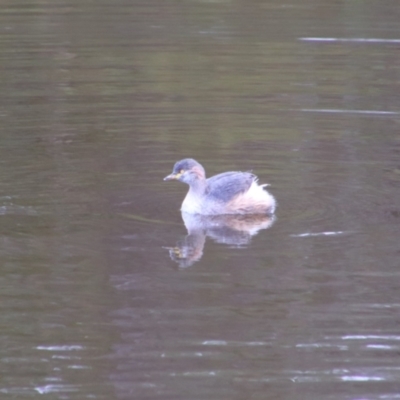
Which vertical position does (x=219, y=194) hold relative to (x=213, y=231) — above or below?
above

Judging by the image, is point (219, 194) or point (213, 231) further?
point (219, 194)

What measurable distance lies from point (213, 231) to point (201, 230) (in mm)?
88

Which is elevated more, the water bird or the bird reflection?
the water bird

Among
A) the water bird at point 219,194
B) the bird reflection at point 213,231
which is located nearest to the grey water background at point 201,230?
the bird reflection at point 213,231

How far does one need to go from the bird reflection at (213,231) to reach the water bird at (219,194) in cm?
6

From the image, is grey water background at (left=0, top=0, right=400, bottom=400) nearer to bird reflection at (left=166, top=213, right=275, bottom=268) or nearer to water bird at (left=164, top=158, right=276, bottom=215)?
bird reflection at (left=166, top=213, right=275, bottom=268)

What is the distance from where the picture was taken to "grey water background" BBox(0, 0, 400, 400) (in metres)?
5.14

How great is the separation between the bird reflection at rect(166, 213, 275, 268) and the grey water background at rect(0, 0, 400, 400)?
0.11ft

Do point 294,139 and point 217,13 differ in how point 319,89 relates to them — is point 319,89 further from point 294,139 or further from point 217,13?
point 217,13

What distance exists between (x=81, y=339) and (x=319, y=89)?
6.94 meters

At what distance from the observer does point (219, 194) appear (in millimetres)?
7594

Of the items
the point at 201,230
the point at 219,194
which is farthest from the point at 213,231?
the point at 219,194

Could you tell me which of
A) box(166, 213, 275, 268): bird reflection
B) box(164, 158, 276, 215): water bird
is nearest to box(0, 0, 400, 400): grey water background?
box(166, 213, 275, 268): bird reflection

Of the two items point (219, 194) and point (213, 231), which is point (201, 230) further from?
point (219, 194)
